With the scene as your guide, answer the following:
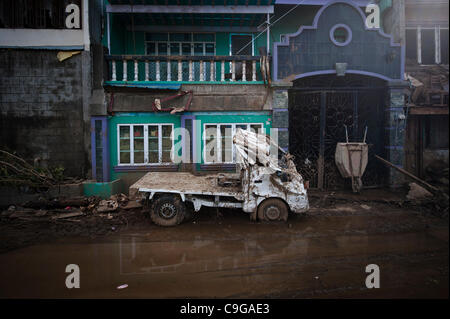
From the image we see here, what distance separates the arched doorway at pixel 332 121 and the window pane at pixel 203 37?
191 inches

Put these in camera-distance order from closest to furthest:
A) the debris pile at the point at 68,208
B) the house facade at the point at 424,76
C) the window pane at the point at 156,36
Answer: the debris pile at the point at 68,208 → the house facade at the point at 424,76 → the window pane at the point at 156,36

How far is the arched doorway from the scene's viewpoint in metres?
10.3

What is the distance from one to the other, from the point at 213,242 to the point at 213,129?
5036 mm

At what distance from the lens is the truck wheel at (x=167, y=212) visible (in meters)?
6.86

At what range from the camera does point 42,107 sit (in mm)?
9430

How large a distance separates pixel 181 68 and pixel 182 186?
486cm

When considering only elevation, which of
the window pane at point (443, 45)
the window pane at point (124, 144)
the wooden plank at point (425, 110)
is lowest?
the window pane at point (124, 144)

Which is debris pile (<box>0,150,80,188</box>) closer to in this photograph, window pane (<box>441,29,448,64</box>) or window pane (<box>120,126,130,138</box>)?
window pane (<box>120,126,130,138</box>)

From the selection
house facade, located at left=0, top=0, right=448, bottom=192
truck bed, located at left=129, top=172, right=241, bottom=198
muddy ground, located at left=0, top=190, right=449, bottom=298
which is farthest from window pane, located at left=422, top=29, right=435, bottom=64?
truck bed, located at left=129, top=172, right=241, bottom=198

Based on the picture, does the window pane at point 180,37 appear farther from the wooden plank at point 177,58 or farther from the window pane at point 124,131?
the window pane at point 124,131

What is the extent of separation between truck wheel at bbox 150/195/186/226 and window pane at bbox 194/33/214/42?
8688 mm

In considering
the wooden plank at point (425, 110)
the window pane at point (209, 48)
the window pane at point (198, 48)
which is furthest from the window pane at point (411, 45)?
the window pane at point (198, 48)

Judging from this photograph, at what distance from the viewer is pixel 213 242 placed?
5.91 metres

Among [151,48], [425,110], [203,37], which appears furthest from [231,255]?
[151,48]
